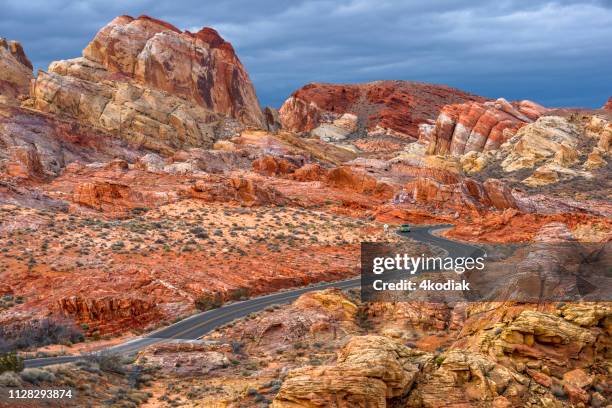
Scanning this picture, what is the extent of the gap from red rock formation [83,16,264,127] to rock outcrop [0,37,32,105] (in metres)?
11.1

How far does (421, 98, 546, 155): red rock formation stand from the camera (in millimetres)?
127688

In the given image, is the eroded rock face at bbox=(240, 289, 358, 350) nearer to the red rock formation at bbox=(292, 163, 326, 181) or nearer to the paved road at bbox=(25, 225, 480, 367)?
the paved road at bbox=(25, 225, 480, 367)

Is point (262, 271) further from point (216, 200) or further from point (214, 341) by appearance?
point (216, 200)

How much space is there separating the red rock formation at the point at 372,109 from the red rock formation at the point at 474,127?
35.3 meters

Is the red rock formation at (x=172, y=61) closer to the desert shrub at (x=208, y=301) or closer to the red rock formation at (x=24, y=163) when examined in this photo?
the red rock formation at (x=24, y=163)

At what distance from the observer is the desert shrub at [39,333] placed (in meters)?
32.8

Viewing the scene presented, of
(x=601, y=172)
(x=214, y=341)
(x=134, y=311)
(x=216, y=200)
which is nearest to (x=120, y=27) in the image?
(x=216, y=200)

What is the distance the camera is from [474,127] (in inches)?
5157

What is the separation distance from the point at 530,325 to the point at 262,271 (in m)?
28.5

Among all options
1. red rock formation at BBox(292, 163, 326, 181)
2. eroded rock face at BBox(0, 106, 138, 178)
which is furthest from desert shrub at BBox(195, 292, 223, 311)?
red rock formation at BBox(292, 163, 326, 181)

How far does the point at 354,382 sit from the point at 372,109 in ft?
574

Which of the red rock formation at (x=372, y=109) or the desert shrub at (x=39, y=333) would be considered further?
the red rock formation at (x=372, y=109)

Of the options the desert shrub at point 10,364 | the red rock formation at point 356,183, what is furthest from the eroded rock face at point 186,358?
the red rock formation at point 356,183

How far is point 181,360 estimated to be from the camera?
2905 centimetres
